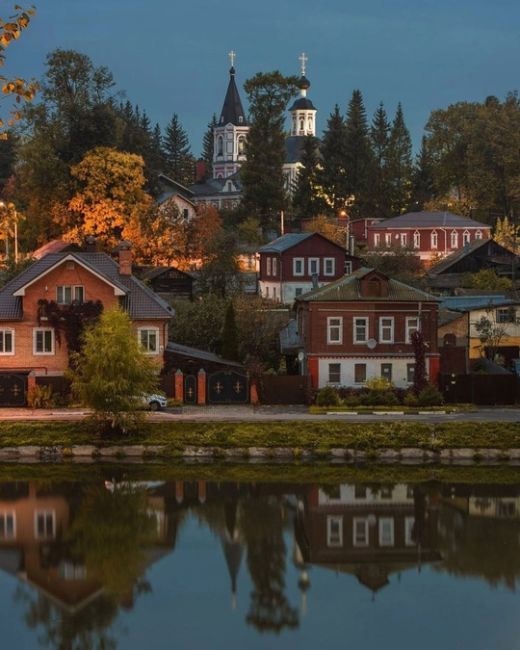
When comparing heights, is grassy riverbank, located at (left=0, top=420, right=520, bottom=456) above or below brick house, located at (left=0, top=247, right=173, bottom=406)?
below

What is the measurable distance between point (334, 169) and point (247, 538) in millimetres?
90339

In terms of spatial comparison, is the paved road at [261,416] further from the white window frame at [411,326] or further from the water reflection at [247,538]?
the water reflection at [247,538]

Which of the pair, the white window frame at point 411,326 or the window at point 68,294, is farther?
the white window frame at point 411,326

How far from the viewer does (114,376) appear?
50.6 meters

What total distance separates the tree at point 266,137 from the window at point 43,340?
57.2 metres

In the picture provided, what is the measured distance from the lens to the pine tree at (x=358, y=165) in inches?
5079

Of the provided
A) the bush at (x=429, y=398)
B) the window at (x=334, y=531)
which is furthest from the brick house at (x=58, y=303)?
the window at (x=334, y=531)

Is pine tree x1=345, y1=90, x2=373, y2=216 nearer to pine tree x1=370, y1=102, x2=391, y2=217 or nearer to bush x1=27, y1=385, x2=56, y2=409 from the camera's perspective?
pine tree x1=370, y1=102, x2=391, y2=217

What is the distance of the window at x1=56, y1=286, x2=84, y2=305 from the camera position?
197 feet

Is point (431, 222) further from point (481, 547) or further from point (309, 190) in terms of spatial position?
point (481, 547)

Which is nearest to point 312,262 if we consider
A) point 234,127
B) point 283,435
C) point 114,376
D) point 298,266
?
point 298,266

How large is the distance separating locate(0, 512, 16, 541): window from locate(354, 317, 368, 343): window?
22420 millimetres

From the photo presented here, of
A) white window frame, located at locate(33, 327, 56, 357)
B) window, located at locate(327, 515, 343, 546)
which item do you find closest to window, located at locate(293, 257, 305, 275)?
white window frame, located at locate(33, 327, 56, 357)

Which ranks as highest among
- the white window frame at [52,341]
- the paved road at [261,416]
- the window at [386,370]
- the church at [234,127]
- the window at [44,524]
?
the church at [234,127]
